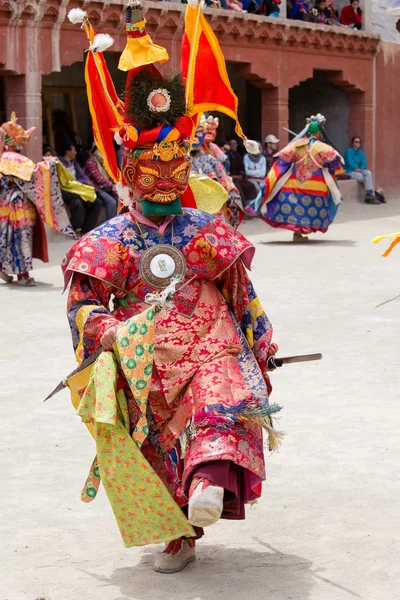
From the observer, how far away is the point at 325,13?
68.4 feet

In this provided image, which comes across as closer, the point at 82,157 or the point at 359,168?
the point at 82,157

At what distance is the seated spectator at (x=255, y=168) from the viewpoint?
17578 millimetres

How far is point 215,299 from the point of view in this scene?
3.87 meters

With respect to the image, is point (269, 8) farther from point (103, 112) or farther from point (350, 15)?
point (103, 112)

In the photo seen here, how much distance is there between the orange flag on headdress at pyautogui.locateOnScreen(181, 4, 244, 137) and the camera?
13.9 feet

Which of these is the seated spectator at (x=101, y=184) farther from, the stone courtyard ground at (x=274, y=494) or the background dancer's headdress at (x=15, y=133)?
the stone courtyard ground at (x=274, y=494)

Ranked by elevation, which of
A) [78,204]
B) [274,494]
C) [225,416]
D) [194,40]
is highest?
[194,40]

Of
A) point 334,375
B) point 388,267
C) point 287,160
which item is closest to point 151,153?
point 334,375

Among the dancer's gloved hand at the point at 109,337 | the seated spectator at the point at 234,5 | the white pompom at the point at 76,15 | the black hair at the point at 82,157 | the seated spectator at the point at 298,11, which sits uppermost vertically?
the seated spectator at the point at 298,11

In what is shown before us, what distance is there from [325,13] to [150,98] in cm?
1775

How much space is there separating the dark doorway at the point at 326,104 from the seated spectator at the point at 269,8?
2628 mm

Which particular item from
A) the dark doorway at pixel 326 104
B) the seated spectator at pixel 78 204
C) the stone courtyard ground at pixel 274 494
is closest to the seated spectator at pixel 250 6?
the dark doorway at pixel 326 104

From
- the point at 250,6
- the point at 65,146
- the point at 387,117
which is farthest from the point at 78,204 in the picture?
the point at 387,117

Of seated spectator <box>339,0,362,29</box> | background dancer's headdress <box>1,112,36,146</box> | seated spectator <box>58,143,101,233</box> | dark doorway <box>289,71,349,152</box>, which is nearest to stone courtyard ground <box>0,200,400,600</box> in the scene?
background dancer's headdress <box>1,112,36,146</box>
